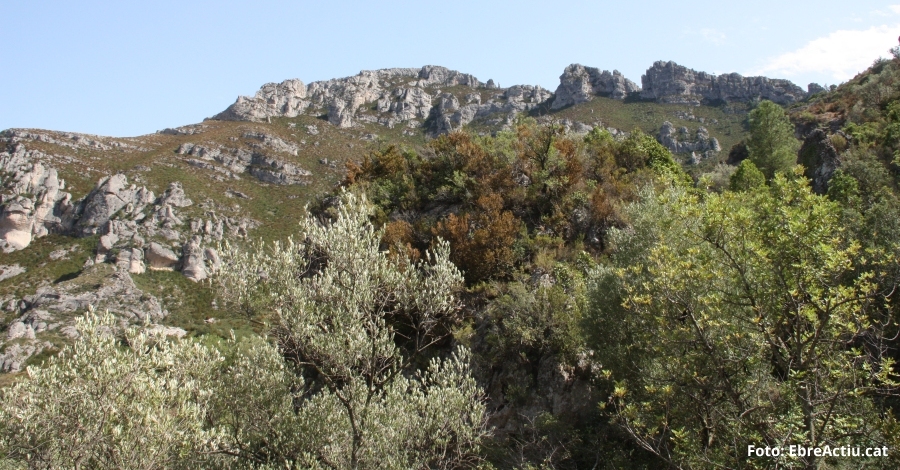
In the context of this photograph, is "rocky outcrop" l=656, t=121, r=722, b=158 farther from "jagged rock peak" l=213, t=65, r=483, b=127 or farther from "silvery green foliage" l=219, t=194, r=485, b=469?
"silvery green foliage" l=219, t=194, r=485, b=469

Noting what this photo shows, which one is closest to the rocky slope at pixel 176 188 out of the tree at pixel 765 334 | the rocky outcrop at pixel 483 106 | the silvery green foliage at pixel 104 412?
the rocky outcrop at pixel 483 106

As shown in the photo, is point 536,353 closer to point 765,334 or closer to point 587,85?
point 765,334

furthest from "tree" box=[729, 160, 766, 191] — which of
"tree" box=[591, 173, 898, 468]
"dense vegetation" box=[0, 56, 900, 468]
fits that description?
"tree" box=[591, 173, 898, 468]

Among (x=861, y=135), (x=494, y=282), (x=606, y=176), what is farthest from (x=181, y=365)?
(x=861, y=135)

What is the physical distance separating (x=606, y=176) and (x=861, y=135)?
798 inches

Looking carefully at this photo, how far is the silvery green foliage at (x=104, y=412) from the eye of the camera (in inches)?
437

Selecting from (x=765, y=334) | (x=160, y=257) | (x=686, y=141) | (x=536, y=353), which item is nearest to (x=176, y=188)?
(x=160, y=257)

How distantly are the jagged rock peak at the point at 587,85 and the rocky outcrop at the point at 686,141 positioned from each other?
34.0 meters

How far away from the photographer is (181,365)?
1328 centimetres

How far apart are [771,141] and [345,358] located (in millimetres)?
48274

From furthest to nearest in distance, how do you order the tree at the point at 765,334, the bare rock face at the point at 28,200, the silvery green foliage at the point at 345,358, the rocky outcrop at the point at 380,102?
the rocky outcrop at the point at 380,102 → the bare rock face at the point at 28,200 → the silvery green foliage at the point at 345,358 → the tree at the point at 765,334

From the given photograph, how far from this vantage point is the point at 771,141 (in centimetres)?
4391

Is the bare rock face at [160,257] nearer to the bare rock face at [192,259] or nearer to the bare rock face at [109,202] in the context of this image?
the bare rock face at [192,259]

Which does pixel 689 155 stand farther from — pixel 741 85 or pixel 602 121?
pixel 741 85
